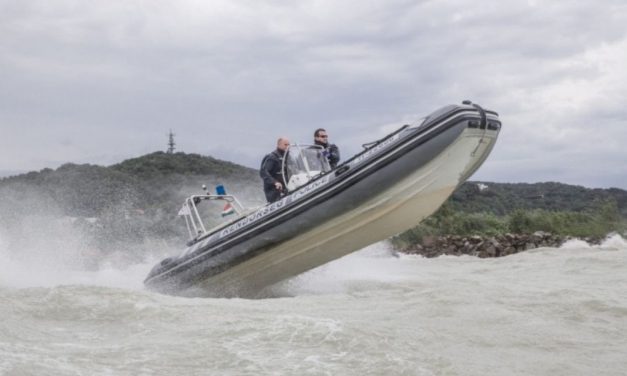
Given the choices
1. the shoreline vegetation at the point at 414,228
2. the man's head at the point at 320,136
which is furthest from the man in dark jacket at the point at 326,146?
the shoreline vegetation at the point at 414,228

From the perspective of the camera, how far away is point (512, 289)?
225 inches

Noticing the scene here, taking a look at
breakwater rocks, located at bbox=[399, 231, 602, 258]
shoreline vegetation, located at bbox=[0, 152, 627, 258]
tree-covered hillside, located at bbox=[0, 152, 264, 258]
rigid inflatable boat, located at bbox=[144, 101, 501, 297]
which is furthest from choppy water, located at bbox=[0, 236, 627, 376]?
breakwater rocks, located at bbox=[399, 231, 602, 258]

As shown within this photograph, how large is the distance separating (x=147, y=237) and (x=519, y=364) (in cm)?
1125

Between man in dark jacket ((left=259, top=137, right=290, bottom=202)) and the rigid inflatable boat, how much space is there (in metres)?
0.17

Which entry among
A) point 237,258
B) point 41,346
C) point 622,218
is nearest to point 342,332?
point 41,346

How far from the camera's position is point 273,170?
293 inches

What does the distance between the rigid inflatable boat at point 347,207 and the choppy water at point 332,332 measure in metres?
0.70

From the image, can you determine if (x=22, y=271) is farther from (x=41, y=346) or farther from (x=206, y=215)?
(x=41, y=346)

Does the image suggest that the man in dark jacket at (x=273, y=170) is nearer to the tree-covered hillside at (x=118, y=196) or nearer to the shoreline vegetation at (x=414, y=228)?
the shoreline vegetation at (x=414, y=228)

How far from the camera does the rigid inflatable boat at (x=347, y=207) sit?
20.9 feet

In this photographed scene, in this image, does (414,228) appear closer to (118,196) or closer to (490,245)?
(490,245)

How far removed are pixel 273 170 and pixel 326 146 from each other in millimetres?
622

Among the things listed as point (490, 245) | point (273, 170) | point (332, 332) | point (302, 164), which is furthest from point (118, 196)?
point (332, 332)

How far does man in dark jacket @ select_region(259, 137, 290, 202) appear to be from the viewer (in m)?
7.38
